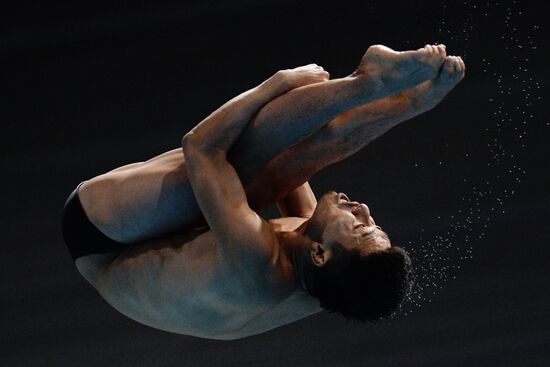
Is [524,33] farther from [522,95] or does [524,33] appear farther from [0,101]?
[0,101]

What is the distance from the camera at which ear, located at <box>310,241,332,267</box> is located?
6.66 feet

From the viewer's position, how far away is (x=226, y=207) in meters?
2.00

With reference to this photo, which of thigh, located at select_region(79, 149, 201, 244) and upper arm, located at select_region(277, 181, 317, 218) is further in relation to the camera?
upper arm, located at select_region(277, 181, 317, 218)

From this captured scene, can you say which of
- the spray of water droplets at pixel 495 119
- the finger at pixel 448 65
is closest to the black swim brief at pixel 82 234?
the finger at pixel 448 65

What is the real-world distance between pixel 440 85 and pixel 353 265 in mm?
350

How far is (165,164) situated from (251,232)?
268mm

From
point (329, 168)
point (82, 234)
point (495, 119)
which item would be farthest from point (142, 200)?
point (495, 119)

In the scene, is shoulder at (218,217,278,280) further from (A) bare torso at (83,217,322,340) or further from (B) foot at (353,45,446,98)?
(B) foot at (353,45,446,98)

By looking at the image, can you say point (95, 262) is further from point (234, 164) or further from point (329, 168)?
point (329, 168)

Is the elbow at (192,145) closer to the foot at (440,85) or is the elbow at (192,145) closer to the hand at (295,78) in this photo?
the hand at (295,78)

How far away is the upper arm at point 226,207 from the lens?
2.00 meters

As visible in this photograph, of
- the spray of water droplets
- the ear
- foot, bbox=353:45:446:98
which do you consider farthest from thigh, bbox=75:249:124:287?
the spray of water droplets

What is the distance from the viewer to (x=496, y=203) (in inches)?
132

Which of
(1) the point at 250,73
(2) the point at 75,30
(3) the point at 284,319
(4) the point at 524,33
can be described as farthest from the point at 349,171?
(3) the point at 284,319
